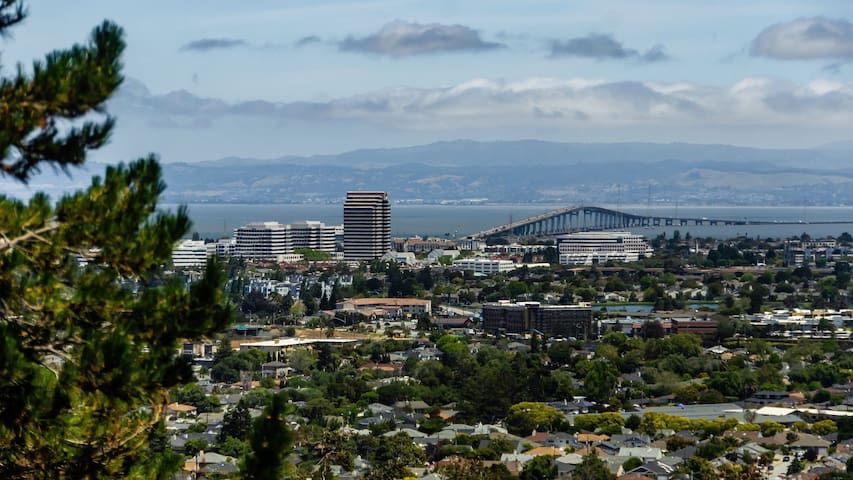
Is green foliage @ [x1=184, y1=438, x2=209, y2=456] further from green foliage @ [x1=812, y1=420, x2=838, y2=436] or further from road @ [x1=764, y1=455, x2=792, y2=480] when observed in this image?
green foliage @ [x1=812, y1=420, x2=838, y2=436]

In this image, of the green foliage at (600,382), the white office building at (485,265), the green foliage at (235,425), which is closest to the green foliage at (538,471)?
the green foliage at (235,425)

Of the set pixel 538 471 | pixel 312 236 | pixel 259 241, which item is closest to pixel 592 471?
pixel 538 471

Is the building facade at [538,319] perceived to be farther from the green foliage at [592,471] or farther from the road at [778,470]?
the green foliage at [592,471]

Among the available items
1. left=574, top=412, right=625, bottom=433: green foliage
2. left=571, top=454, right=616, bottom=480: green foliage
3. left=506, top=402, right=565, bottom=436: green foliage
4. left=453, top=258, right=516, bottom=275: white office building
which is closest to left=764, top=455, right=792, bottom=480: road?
left=571, top=454, right=616, bottom=480: green foliage

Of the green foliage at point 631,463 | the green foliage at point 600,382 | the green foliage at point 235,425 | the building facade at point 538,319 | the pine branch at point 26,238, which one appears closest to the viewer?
the pine branch at point 26,238

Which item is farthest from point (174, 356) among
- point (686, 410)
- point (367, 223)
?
point (367, 223)

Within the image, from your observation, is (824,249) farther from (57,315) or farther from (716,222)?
(57,315)
